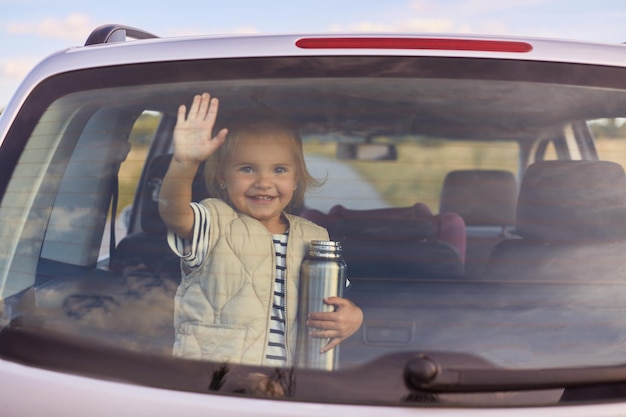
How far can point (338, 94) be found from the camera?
87.4 inches

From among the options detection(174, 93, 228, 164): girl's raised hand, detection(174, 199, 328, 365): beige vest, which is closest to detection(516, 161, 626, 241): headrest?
detection(174, 199, 328, 365): beige vest

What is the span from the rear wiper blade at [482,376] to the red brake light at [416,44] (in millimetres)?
708

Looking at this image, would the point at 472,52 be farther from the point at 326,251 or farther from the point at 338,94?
the point at 326,251

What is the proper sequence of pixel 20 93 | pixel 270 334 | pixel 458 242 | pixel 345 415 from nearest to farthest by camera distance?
1. pixel 345 415
2. pixel 270 334
3. pixel 20 93
4. pixel 458 242

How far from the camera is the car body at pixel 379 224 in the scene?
204 cm

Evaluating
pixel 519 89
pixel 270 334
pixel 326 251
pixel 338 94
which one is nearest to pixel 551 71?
pixel 519 89

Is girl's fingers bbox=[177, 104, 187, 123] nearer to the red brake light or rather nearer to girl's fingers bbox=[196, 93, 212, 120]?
girl's fingers bbox=[196, 93, 212, 120]

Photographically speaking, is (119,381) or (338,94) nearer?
(119,381)

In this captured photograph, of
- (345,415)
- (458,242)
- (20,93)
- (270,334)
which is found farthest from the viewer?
(458,242)

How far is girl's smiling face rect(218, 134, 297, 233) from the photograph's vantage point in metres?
2.29

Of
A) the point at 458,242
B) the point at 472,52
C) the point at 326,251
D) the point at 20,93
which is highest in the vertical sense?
the point at 472,52

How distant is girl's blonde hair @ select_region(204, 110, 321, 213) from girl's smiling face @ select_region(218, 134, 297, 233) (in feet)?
0.03

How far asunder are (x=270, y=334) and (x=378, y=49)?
0.70 m

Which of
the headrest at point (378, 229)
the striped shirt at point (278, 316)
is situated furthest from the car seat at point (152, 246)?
the headrest at point (378, 229)
